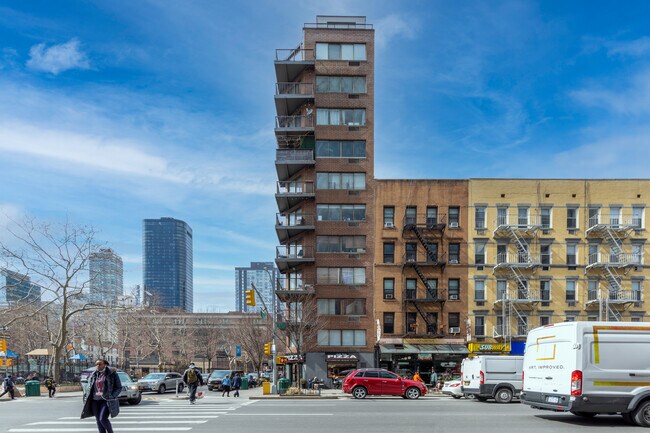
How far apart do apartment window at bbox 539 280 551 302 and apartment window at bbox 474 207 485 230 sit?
6.97 metres

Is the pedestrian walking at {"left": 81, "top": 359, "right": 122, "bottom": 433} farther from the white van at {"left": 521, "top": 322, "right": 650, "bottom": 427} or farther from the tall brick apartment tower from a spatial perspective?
the tall brick apartment tower

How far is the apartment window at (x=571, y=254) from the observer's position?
48.1m

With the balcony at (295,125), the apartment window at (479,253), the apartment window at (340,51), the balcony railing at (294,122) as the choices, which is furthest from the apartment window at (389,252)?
the apartment window at (340,51)

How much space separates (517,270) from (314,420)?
3502 cm

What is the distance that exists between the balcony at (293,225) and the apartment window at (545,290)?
1998cm

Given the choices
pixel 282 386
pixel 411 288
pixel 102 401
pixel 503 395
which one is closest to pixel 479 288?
pixel 411 288

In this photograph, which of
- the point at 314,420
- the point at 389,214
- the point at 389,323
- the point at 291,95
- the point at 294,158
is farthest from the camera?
the point at 291,95

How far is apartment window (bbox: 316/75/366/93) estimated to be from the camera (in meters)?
49.6

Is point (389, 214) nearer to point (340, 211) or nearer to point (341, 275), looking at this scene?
point (340, 211)

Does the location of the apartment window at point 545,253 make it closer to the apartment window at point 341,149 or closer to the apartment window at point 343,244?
the apartment window at point 343,244

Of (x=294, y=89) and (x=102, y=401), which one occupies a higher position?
(x=294, y=89)

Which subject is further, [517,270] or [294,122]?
[294,122]

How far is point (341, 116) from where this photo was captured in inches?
1945

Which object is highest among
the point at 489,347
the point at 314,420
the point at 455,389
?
the point at 314,420
